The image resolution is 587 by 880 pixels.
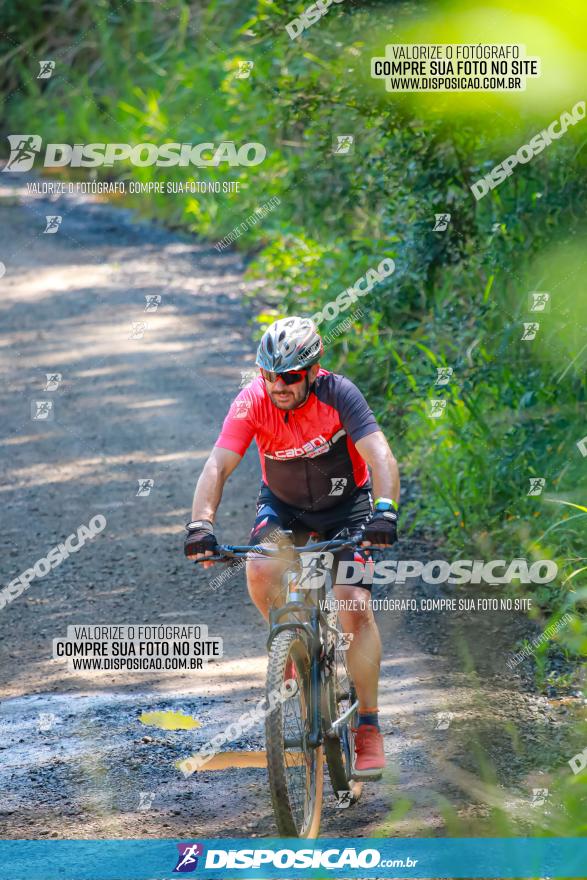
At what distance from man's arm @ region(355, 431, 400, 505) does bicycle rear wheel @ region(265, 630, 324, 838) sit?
2.36ft

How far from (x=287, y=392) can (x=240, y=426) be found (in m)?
0.29

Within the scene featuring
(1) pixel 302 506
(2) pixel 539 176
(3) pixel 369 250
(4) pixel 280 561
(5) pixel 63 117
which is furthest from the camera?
(5) pixel 63 117

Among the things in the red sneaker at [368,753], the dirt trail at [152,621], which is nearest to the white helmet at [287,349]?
the red sneaker at [368,753]

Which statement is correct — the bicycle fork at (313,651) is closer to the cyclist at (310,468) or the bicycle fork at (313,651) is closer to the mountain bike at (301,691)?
the mountain bike at (301,691)

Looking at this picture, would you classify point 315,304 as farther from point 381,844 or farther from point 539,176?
point 381,844

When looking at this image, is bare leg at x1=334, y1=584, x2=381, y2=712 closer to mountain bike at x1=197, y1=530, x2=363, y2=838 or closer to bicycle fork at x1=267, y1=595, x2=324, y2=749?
mountain bike at x1=197, y1=530, x2=363, y2=838

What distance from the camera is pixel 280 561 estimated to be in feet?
15.0

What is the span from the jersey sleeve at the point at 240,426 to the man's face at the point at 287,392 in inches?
6.7

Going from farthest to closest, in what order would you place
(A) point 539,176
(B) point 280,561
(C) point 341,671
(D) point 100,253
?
(D) point 100,253 < (A) point 539,176 < (C) point 341,671 < (B) point 280,561

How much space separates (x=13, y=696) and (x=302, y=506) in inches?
84.3

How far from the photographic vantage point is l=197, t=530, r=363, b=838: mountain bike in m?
4.17

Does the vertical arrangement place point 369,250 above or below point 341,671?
above

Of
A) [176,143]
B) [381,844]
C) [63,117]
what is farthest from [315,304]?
[63,117]

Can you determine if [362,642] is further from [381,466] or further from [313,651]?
[381,466]
